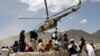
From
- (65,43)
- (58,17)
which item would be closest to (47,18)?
(58,17)

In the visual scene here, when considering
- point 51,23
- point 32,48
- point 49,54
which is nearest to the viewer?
point 49,54

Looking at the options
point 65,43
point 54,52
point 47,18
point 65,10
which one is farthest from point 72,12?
point 54,52

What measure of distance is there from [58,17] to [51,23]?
5.58ft

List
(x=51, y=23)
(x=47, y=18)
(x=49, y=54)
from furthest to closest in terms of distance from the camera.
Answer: (x=47, y=18) → (x=51, y=23) → (x=49, y=54)

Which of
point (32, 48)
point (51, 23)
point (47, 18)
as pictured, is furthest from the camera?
point (47, 18)

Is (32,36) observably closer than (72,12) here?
Yes

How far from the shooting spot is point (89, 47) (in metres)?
18.6

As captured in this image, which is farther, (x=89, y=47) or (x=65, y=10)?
→ (x=65, y=10)

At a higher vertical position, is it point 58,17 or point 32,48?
point 32,48

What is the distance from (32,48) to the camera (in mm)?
18719

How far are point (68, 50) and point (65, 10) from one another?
15608mm

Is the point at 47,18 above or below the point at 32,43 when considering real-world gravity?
below

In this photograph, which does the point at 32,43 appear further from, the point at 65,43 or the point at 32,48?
the point at 65,43

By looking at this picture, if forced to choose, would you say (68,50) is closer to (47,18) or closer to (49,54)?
(49,54)
